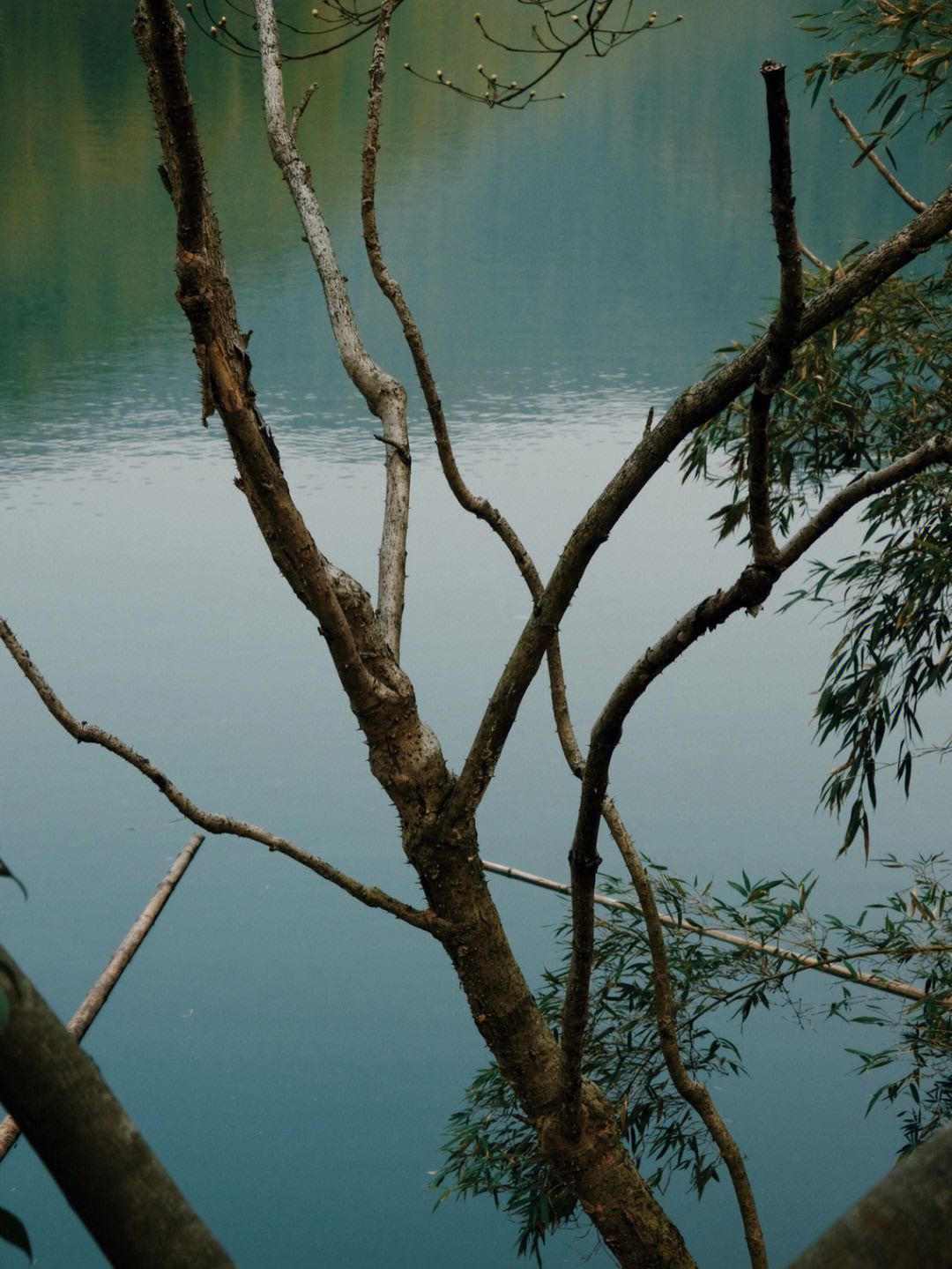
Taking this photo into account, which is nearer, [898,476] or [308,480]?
[898,476]

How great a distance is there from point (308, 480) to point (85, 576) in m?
0.92

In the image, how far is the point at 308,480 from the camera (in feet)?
14.7

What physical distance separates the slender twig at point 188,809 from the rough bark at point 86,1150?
0.69 metres

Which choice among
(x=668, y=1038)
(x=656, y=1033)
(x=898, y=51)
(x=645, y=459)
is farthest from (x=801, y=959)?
(x=898, y=51)

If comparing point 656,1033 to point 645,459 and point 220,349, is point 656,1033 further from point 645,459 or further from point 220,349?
point 220,349

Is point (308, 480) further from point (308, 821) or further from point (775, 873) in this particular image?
point (775, 873)

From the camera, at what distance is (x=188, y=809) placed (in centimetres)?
111

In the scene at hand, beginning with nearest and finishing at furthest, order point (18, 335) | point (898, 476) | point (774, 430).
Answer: point (898, 476), point (774, 430), point (18, 335)

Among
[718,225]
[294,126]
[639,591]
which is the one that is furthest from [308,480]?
[718,225]

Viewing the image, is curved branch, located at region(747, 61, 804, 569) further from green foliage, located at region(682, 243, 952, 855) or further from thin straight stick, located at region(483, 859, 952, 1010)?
green foliage, located at region(682, 243, 952, 855)

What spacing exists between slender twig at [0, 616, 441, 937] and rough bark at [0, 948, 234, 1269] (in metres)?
0.69

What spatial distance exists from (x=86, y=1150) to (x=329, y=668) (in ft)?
10.2

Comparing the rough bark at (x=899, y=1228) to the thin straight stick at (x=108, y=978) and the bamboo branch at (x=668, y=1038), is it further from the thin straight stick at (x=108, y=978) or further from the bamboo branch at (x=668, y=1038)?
the thin straight stick at (x=108, y=978)

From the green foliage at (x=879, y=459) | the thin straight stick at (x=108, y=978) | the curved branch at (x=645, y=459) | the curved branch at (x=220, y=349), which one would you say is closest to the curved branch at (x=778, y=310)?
the curved branch at (x=645, y=459)
